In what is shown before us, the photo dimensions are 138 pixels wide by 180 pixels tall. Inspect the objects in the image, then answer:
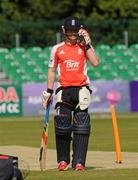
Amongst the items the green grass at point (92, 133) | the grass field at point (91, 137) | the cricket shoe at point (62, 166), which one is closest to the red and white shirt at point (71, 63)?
the cricket shoe at point (62, 166)

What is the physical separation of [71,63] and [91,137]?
29.3ft

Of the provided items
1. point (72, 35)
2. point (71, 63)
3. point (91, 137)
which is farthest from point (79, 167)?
point (91, 137)

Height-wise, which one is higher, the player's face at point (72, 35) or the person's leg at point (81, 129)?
the player's face at point (72, 35)

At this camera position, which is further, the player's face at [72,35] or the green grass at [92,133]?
the green grass at [92,133]

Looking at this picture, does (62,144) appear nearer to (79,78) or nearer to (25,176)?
(79,78)

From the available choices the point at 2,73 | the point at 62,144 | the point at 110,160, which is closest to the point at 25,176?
the point at 62,144

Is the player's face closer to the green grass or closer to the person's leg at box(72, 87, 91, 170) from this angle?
the person's leg at box(72, 87, 91, 170)

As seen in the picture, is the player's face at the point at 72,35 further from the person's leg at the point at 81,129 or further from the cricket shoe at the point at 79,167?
the cricket shoe at the point at 79,167

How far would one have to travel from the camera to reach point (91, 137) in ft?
68.6

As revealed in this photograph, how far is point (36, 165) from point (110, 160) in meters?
1.37

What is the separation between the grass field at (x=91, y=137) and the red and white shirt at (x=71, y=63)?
4.28 feet

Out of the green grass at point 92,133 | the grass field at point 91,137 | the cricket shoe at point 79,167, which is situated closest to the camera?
the grass field at point 91,137

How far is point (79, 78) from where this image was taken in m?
12.2

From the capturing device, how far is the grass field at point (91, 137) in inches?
448
